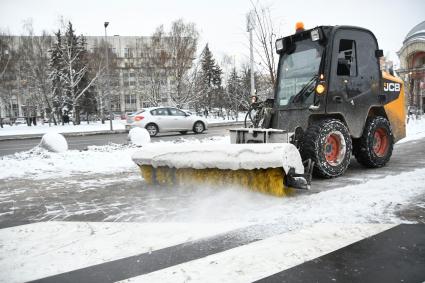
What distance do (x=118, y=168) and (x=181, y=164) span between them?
10.7 ft

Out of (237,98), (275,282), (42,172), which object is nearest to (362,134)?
(275,282)

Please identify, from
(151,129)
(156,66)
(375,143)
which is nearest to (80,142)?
(151,129)

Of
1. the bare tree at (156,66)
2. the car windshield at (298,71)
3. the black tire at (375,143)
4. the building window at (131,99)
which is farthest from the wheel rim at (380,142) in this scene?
the building window at (131,99)

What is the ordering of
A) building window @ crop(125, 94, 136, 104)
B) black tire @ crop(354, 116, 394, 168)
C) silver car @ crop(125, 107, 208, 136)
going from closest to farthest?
black tire @ crop(354, 116, 394, 168) → silver car @ crop(125, 107, 208, 136) → building window @ crop(125, 94, 136, 104)

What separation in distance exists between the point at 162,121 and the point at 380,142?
12472 millimetres

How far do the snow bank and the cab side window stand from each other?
6.85ft

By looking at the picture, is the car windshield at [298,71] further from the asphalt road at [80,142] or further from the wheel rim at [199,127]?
the wheel rim at [199,127]

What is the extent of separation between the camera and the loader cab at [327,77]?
5.61 meters

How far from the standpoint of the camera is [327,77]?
555 centimetres

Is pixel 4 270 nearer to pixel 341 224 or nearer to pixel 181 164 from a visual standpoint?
pixel 181 164

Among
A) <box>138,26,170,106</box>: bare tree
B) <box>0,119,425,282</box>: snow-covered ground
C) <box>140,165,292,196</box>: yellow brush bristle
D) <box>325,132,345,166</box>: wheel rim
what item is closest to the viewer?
<box>0,119,425,282</box>: snow-covered ground

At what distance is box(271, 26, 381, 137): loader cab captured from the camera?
561 centimetres

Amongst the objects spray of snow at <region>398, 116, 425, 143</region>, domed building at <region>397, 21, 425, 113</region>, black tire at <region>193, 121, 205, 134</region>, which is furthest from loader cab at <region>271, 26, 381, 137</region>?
domed building at <region>397, 21, 425, 113</region>

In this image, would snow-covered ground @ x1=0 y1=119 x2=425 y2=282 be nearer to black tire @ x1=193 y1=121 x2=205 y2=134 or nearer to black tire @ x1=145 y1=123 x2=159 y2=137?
black tire @ x1=145 y1=123 x2=159 y2=137
